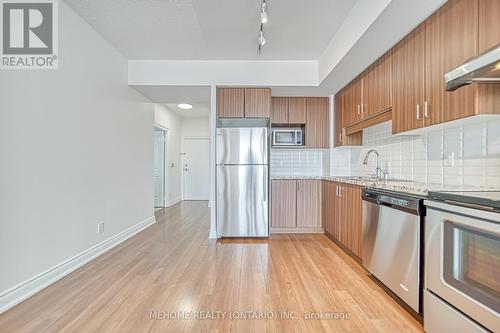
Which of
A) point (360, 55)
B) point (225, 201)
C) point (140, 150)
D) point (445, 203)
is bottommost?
point (225, 201)

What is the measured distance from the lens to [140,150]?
439cm

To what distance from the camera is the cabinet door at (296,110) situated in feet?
14.8

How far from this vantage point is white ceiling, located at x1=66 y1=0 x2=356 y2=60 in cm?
263

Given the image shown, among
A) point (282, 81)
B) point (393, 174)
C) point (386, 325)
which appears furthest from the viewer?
point (282, 81)

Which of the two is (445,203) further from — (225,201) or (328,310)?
(225,201)

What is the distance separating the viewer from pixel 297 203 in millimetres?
4270

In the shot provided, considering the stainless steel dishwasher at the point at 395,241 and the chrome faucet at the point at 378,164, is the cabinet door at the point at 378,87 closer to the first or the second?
the chrome faucet at the point at 378,164

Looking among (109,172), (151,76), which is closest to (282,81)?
(151,76)

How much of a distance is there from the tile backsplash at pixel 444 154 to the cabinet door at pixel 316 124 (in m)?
0.81

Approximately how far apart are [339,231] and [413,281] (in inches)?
64.4

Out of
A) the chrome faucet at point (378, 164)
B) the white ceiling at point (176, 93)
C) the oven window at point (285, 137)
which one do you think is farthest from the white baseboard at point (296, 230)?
the white ceiling at point (176, 93)

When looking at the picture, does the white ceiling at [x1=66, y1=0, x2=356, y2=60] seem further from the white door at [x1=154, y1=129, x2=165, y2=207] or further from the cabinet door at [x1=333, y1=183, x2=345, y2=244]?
the white door at [x1=154, y1=129, x2=165, y2=207]

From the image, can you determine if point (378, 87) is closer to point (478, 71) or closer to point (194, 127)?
point (478, 71)

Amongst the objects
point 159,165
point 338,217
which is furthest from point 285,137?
point 159,165
